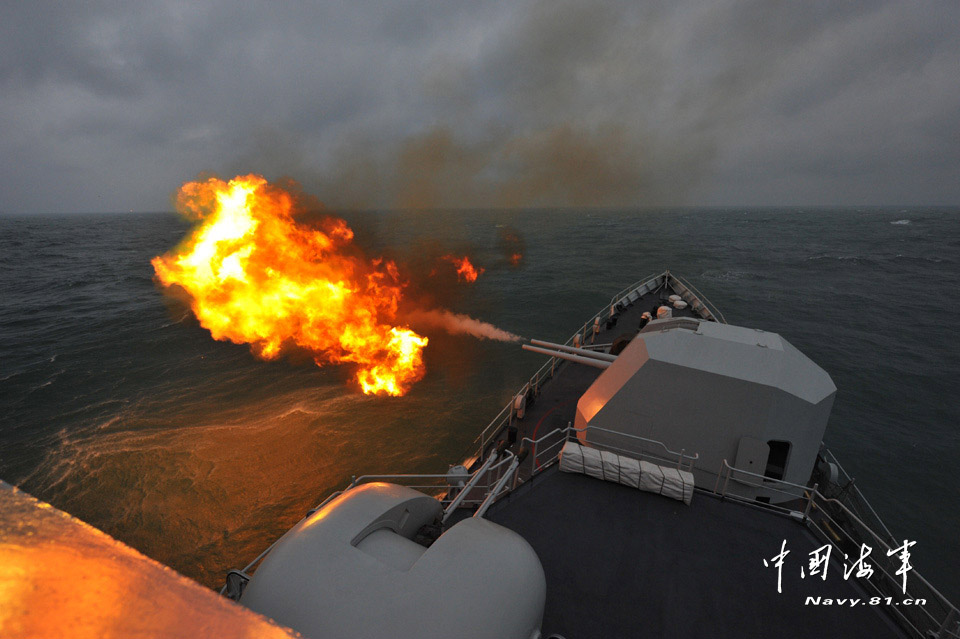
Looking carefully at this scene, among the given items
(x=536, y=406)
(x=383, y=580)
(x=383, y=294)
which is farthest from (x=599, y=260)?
(x=383, y=580)

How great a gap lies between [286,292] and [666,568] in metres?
27.5

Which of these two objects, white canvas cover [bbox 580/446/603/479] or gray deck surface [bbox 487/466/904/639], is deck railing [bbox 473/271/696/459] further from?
gray deck surface [bbox 487/466/904/639]

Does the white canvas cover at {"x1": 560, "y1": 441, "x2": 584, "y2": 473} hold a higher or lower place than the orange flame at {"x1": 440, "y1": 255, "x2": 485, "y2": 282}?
higher

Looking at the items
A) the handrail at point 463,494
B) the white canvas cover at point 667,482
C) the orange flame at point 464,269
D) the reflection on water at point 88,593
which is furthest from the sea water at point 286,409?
the orange flame at point 464,269

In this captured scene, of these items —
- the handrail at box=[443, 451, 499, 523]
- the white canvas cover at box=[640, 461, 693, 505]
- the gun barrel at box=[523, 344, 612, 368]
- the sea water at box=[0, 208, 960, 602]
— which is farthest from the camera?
the sea water at box=[0, 208, 960, 602]

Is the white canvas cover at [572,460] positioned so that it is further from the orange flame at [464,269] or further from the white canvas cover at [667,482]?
the orange flame at [464,269]

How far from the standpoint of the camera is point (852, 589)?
668 cm

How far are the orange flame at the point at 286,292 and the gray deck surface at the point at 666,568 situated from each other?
1891cm

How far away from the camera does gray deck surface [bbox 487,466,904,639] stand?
6.13m

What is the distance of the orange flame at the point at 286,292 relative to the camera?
24.5 m

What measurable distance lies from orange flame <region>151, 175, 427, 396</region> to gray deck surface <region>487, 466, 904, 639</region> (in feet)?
62.0

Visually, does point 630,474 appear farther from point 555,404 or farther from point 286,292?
point 286,292

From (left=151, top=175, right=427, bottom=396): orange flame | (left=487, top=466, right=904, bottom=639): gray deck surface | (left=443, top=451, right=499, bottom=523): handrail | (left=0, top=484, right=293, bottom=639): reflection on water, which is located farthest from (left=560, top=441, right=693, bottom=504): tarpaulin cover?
(left=151, top=175, right=427, bottom=396): orange flame

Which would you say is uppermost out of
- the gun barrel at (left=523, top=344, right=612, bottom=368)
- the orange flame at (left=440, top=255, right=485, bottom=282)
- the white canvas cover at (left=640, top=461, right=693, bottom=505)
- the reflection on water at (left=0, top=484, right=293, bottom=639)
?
the reflection on water at (left=0, top=484, right=293, bottom=639)
